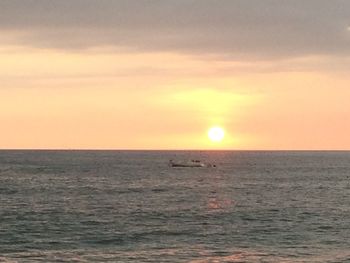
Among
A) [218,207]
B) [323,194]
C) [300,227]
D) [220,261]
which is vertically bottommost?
[220,261]

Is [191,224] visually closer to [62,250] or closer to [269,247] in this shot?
[269,247]

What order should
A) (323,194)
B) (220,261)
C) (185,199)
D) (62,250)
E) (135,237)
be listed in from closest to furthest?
(220,261), (62,250), (135,237), (185,199), (323,194)

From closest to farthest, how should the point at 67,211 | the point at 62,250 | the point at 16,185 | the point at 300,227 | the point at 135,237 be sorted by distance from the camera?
the point at 62,250 < the point at 135,237 < the point at 300,227 < the point at 67,211 < the point at 16,185

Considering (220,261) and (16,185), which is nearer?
(220,261)

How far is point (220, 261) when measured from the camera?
52.2m

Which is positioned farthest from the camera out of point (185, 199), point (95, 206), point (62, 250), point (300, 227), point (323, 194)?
point (323, 194)

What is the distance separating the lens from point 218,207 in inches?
3816

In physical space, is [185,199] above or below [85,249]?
above

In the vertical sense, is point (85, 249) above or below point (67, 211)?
below

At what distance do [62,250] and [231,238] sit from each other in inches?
714

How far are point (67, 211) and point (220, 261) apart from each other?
133 ft

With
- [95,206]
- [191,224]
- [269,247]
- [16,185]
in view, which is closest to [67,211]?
[95,206]

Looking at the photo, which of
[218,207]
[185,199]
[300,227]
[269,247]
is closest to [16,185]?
[185,199]

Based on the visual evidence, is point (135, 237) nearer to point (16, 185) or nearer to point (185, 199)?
point (185, 199)
